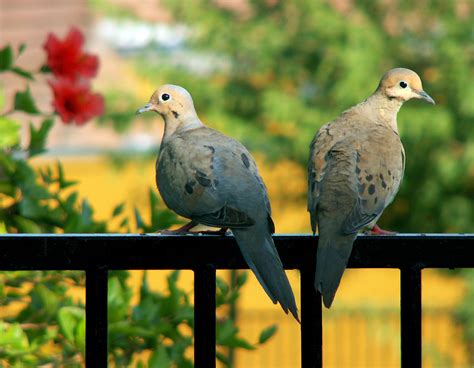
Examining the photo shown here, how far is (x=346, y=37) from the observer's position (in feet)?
41.8

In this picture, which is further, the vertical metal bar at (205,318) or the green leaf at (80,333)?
the green leaf at (80,333)

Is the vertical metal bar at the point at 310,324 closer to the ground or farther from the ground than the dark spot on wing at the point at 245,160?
closer to the ground

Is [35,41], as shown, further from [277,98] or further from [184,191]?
[184,191]

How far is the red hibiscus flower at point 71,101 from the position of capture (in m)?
3.51

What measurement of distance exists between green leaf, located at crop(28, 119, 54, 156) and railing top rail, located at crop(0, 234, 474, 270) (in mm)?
1715

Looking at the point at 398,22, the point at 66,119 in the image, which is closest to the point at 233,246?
the point at 66,119

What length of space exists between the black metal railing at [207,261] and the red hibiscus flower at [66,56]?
1874 mm

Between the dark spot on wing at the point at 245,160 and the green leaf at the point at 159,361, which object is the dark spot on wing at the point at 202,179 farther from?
the green leaf at the point at 159,361

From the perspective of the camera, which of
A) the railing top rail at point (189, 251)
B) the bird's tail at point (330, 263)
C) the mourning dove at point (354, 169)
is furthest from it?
the mourning dove at point (354, 169)

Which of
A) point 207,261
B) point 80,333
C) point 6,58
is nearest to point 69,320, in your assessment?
point 80,333

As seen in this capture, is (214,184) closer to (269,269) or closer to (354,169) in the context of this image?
(354,169)

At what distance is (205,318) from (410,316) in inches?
13.0

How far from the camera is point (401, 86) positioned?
118 inches

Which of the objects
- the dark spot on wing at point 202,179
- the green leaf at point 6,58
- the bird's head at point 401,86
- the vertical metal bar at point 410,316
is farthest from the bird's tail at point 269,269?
the green leaf at point 6,58
